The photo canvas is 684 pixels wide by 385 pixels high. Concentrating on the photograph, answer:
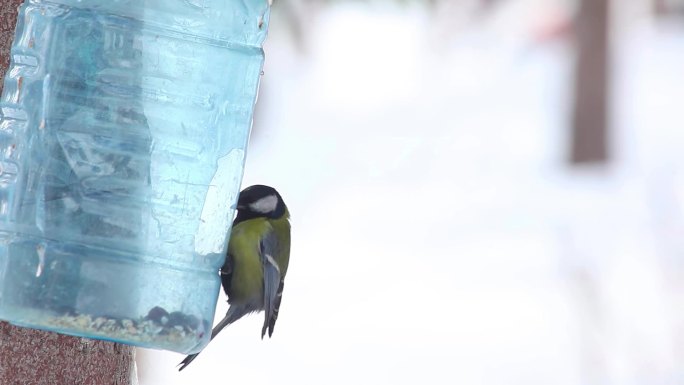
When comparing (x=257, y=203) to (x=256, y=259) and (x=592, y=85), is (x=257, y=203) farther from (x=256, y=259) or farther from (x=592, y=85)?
(x=592, y=85)

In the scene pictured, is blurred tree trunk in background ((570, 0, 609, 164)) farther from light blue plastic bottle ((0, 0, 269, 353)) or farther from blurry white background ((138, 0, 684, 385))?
light blue plastic bottle ((0, 0, 269, 353))

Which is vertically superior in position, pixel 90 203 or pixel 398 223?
pixel 90 203

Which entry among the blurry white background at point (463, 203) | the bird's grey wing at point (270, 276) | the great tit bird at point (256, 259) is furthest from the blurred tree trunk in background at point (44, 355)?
the blurry white background at point (463, 203)

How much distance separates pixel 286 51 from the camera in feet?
65.9

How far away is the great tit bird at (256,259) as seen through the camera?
120 inches

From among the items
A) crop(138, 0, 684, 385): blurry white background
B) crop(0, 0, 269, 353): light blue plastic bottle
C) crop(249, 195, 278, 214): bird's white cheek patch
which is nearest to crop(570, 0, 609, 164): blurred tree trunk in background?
crop(138, 0, 684, 385): blurry white background

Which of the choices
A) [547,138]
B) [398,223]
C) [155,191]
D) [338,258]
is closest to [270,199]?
[155,191]

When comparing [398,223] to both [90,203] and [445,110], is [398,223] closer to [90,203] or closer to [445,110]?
[445,110]

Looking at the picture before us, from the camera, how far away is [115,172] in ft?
8.04

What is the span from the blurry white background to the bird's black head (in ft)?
11.2

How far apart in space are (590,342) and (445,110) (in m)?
10.5

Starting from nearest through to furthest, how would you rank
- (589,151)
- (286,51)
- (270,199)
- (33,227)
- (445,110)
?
(33,227) → (270,199) → (589,151) → (445,110) → (286,51)

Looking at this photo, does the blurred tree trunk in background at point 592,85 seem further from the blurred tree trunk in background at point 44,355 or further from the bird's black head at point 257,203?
the blurred tree trunk in background at point 44,355

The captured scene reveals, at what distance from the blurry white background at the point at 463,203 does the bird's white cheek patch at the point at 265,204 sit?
3415 millimetres
